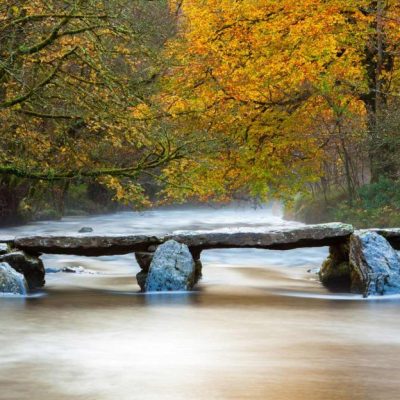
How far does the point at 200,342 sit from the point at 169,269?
5.43m

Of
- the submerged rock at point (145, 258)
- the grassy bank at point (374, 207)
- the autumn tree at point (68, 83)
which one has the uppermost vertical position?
the autumn tree at point (68, 83)

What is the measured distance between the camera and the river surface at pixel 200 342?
7688 millimetres

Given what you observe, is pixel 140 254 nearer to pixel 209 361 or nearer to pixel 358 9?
pixel 209 361

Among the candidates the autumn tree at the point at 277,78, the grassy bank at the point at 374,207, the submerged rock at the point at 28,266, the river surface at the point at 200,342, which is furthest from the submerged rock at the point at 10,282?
the grassy bank at the point at 374,207

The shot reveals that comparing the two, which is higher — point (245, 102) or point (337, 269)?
point (245, 102)

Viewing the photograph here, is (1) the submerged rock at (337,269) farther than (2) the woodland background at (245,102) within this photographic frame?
No

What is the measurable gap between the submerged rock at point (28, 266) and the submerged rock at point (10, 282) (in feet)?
3.79

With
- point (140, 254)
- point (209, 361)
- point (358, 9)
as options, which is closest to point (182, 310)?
point (140, 254)

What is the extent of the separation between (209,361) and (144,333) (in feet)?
7.46

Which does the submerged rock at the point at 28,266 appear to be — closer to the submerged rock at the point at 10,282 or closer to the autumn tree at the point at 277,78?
the submerged rock at the point at 10,282

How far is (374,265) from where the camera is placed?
15258 mm

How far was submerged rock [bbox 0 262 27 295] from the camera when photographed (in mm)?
15070

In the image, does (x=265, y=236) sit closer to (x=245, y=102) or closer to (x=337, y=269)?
(x=337, y=269)

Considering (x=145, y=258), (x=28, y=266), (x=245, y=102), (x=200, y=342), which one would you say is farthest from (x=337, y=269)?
(x=245, y=102)
